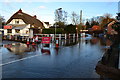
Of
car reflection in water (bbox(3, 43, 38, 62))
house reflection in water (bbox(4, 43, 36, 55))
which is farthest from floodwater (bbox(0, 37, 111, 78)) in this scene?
house reflection in water (bbox(4, 43, 36, 55))

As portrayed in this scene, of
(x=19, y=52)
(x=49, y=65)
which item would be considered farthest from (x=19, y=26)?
(x=49, y=65)

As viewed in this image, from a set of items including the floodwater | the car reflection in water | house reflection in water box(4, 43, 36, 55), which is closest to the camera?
A: the floodwater

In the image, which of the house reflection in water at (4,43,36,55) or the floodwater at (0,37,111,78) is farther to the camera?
the house reflection in water at (4,43,36,55)

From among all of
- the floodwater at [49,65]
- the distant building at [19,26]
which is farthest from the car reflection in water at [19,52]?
the distant building at [19,26]

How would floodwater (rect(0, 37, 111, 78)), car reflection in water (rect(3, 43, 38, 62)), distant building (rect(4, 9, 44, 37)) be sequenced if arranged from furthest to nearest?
distant building (rect(4, 9, 44, 37)), car reflection in water (rect(3, 43, 38, 62)), floodwater (rect(0, 37, 111, 78))

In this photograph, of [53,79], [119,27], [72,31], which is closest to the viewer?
[53,79]

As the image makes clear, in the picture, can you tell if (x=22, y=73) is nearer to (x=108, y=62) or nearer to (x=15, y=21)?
(x=108, y=62)

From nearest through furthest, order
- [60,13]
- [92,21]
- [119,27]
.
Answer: [119,27]
[60,13]
[92,21]

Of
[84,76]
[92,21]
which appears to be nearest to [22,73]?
[84,76]

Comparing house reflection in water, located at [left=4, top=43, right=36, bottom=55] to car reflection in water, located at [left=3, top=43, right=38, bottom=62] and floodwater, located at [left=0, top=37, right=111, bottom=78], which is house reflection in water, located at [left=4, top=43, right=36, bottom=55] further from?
floodwater, located at [left=0, top=37, right=111, bottom=78]

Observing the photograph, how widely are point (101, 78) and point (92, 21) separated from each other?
13350cm

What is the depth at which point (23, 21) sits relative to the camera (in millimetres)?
52812

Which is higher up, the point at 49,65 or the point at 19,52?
the point at 19,52

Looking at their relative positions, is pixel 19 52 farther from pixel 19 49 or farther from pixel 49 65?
pixel 49 65
